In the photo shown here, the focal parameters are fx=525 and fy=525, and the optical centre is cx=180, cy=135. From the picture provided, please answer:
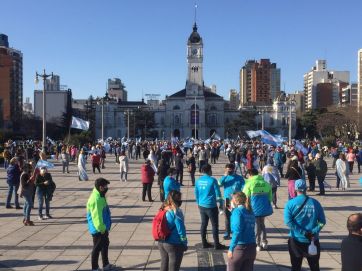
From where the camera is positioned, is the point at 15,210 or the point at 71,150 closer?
the point at 15,210

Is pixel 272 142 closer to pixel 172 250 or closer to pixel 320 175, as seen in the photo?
pixel 320 175

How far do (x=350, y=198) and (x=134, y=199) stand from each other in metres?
7.31

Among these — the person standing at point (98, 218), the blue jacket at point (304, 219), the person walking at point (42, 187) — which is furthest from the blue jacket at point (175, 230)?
the person walking at point (42, 187)

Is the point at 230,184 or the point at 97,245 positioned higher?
the point at 230,184

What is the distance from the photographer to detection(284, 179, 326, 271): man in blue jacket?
22.4 ft

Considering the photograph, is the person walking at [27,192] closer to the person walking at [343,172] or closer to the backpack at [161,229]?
the backpack at [161,229]

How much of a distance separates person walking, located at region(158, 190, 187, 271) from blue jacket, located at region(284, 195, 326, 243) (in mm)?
1493

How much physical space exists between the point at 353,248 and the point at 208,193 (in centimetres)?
500

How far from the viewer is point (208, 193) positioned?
952 centimetres

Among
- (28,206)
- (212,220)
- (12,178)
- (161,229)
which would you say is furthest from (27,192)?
(161,229)

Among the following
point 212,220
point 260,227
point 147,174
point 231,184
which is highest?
point 231,184

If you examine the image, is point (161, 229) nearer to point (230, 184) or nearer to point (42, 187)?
point (230, 184)

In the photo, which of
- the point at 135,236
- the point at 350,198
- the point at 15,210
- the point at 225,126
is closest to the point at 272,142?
the point at 350,198

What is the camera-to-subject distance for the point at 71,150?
36250 mm
